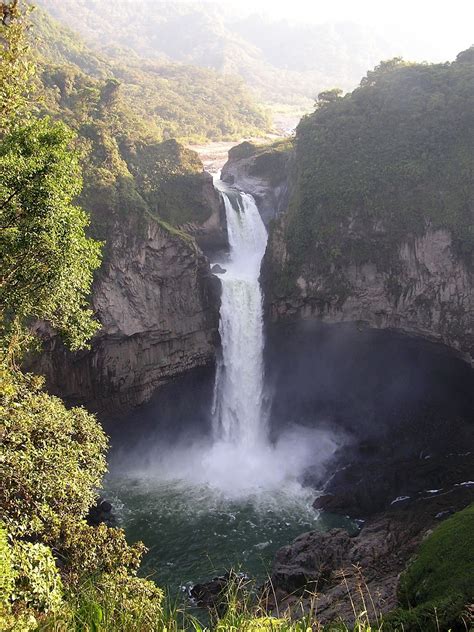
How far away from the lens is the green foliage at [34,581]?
6820 mm

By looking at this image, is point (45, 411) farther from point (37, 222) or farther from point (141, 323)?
point (141, 323)

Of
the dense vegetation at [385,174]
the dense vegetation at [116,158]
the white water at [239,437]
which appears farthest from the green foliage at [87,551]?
the dense vegetation at [385,174]

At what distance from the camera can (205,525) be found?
22.4 metres

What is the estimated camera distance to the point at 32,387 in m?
11.8

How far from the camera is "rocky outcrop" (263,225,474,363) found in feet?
87.4

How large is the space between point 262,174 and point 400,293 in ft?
57.9

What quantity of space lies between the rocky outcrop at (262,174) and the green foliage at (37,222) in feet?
83.4

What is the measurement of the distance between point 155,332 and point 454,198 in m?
17.9

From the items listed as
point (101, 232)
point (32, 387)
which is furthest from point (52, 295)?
point (101, 232)

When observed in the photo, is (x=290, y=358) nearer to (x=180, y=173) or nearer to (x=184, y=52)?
(x=180, y=173)

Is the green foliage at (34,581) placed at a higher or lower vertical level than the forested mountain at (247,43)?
lower

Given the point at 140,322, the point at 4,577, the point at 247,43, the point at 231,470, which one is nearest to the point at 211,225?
the point at 140,322

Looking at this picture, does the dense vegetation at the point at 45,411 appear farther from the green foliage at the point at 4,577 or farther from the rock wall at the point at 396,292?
the rock wall at the point at 396,292

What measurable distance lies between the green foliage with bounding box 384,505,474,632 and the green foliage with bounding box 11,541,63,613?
6597 mm
